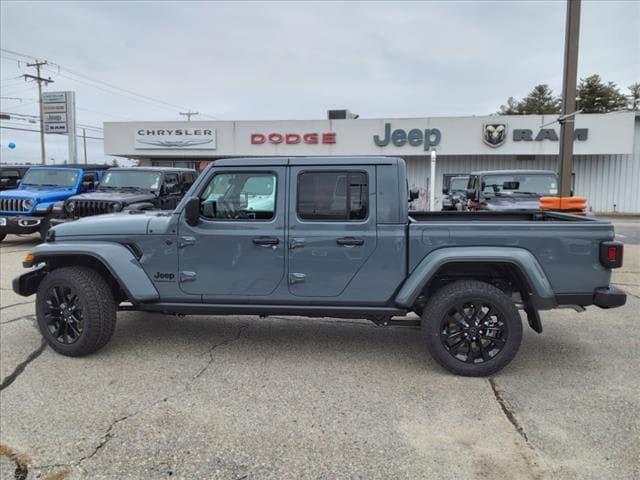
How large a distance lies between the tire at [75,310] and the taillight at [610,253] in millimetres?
4165

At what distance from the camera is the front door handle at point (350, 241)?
414cm

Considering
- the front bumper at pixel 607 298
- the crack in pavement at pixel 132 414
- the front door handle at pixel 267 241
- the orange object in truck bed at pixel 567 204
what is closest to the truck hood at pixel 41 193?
the crack in pavement at pixel 132 414

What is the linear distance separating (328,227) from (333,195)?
0.29 meters

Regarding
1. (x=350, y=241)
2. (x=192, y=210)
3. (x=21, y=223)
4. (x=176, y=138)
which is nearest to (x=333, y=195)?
(x=350, y=241)

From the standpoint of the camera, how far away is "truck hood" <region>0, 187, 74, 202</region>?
11.5m

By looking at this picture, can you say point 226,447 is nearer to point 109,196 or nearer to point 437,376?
point 437,376

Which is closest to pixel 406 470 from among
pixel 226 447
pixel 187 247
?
pixel 226 447

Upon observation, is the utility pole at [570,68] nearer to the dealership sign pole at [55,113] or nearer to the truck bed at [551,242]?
the truck bed at [551,242]

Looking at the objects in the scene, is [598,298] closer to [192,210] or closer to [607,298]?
[607,298]

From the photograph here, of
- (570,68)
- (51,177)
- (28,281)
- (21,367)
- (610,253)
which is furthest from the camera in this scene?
(51,177)

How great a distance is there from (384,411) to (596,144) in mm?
25200

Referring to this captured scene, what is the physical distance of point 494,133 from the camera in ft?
79.9

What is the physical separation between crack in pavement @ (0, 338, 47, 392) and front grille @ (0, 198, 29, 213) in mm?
7923

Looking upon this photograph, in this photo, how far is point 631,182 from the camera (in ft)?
84.4
